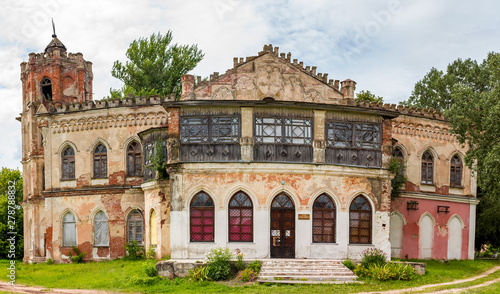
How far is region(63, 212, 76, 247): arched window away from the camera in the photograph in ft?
111

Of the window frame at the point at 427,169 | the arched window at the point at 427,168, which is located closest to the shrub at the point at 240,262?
the window frame at the point at 427,169

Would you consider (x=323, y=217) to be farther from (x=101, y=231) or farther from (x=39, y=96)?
(x=39, y=96)

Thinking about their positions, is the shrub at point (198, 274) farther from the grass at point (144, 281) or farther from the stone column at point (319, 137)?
the stone column at point (319, 137)

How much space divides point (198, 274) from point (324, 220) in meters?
6.31

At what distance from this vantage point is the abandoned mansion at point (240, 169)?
2422 centimetres

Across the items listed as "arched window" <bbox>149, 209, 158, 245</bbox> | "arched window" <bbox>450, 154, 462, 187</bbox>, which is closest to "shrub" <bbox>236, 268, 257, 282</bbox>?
"arched window" <bbox>149, 209, 158, 245</bbox>

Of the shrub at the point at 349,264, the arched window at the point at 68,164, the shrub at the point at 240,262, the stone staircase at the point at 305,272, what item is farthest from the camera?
the arched window at the point at 68,164

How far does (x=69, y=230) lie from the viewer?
34062 millimetres

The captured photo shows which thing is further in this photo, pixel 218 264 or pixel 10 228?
pixel 10 228

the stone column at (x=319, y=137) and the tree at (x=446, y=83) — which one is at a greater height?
the tree at (x=446, y=83)

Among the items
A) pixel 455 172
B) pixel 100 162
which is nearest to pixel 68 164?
pixel 100 162

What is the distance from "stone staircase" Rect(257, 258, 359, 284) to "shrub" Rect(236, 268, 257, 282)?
0.31m

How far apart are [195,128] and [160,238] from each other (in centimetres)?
674

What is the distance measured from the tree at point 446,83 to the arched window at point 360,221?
78.6 feet
